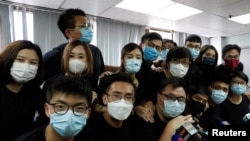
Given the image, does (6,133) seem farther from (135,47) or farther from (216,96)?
(216,96)

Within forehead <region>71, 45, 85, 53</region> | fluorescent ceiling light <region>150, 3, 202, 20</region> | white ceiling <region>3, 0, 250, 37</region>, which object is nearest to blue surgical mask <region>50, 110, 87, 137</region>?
forehead <region>71, 45, 85, 53</region>

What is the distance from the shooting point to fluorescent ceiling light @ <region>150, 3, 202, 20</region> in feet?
14.4

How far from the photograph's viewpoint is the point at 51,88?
137cm

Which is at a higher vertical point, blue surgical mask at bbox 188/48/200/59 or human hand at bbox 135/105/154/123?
blue surgical mask at bbox 188/48/200/59

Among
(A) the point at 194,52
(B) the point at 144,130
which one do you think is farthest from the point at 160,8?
(B) the point at 144,130

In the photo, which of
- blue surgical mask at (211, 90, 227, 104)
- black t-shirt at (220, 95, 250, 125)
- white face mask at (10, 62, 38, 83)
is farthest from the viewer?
black t-shirt at (220, 95, 250, 125)

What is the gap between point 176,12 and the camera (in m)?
4.70

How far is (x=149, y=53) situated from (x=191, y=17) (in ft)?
10.7

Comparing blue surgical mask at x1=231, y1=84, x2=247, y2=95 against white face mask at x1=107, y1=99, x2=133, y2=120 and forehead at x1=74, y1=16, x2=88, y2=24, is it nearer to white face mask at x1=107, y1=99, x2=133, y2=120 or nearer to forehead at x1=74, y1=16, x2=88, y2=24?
white face mask at x1=107, y1=99, x2=133, y2=120

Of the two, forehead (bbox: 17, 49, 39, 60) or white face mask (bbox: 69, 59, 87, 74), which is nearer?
forehead (bbox: 17, 49, 39, 60)

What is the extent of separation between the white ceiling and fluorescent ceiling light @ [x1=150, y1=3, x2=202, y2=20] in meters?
0.18

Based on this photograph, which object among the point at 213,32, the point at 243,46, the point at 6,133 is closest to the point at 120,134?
the point at 6,133

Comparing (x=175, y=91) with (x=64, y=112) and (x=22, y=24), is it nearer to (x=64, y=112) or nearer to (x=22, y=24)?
(x=64, y=112)

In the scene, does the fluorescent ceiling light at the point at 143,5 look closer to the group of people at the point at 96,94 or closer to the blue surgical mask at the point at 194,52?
the blue surgical mask at the point at 194,52
